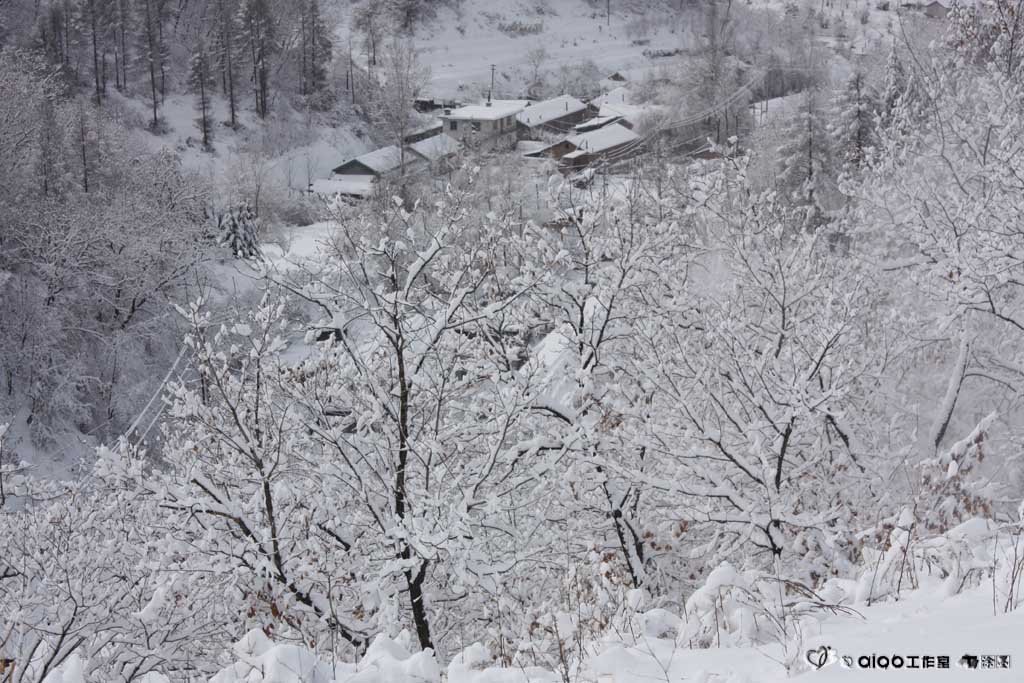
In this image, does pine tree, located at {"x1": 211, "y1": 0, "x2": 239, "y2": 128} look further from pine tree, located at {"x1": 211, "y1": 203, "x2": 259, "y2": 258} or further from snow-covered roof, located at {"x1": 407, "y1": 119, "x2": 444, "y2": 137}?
pine tree, located at {"x1": 211, "y1": 203, "x2": 259, "y2": 258}

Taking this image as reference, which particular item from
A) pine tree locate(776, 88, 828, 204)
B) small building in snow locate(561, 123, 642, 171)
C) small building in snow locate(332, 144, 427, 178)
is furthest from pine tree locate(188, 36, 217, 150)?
pine tree locate(776, 88, 828, 204)

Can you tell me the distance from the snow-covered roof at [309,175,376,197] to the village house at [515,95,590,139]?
52.2ft

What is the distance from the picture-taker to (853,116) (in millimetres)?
31047

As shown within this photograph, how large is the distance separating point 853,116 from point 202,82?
40611 mm

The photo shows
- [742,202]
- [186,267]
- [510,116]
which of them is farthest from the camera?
[510,116]

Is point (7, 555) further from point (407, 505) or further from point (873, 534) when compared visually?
point (873, 534)

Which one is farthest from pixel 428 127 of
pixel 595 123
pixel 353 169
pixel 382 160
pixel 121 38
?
pixel 121 38

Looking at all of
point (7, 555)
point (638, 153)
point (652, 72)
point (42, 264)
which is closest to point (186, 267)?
point (42, 264)

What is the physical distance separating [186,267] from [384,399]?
2395 centimetres

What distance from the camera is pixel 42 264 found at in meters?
24.6

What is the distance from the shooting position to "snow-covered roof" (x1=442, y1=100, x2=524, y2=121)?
58.8m

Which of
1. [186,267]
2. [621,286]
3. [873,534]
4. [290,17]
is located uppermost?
[290,17]

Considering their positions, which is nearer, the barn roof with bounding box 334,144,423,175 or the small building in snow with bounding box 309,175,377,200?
the small building in snow with bounding box 309,175,377,200

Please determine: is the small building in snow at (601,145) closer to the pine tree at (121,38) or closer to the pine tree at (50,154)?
the pine tree at (50,154)
